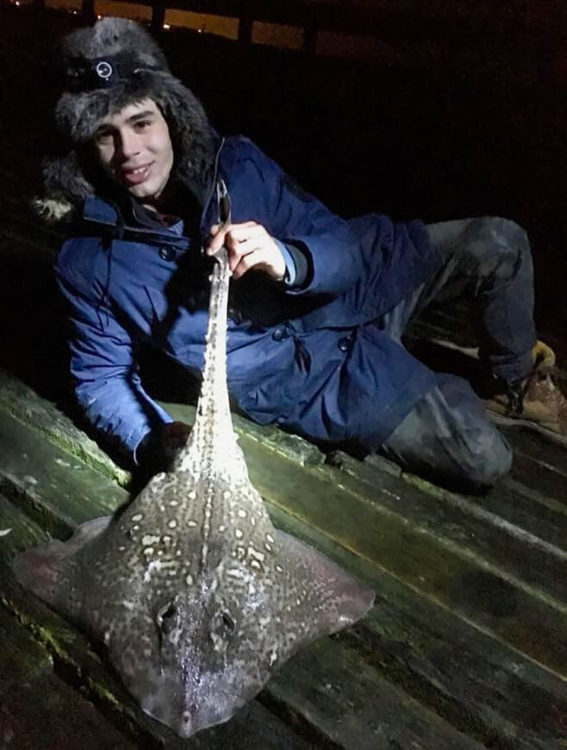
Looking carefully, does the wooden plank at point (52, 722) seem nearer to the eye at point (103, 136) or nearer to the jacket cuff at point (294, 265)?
the jacket cuff at point (294, 265)

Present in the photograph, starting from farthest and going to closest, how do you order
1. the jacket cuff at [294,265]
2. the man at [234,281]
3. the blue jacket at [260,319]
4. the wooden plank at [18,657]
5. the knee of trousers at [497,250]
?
the knee of trousers at [497,250]
the blue jacket at [260,319]
the man at [234,281]
the jacket cuff at [294,265]
the wooden plank at [18,657]

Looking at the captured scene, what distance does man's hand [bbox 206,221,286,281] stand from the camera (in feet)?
8.08

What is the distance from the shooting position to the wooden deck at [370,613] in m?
2.06

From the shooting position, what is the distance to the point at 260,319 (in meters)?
3.19

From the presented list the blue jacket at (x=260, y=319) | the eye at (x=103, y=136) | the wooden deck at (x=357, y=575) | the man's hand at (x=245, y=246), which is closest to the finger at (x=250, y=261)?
the man's hand at (x=245, y=246)

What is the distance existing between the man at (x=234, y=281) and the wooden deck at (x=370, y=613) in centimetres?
21

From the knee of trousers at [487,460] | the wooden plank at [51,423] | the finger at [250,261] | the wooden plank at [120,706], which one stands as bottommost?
the wooden plank at [120,706]

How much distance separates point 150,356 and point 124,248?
0.94 meters

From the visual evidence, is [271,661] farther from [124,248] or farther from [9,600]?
[124,248]

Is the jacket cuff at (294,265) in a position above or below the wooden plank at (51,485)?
above

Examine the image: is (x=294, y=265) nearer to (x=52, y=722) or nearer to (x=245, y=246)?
(x=245, y=246)

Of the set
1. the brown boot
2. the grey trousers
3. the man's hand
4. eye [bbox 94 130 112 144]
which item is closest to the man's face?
eye [bbox 94 130 112 144]

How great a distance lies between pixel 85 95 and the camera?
2.76m

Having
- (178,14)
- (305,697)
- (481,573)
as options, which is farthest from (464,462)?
(178,14)
